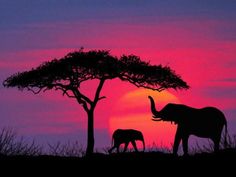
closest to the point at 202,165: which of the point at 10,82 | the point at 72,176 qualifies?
the point at 72,176

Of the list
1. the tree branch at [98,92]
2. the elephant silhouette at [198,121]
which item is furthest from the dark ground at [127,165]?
the tree branch at [98,92]

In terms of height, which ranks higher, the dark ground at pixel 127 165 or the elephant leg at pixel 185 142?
the elephant leg at pixel 185 142

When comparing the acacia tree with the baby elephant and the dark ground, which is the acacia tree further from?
the dark ground

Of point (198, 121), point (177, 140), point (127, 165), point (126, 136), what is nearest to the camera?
point (127, 165)

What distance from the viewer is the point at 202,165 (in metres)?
22.0

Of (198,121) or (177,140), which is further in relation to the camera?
(198,121)

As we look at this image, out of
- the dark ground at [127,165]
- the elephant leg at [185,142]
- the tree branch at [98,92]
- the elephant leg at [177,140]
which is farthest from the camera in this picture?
the tree branch at [98,92]

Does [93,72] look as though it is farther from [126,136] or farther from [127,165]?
[127,165]

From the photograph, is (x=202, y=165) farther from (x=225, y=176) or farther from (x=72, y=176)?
(x=72, y=176)

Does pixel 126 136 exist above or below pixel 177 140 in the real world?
above

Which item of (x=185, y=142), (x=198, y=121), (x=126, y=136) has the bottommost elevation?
(x=185, y=142)

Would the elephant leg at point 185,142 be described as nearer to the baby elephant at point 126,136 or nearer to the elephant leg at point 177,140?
the elephant leg at point 177,140

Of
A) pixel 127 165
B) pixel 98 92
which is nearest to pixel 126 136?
pixel 98 92

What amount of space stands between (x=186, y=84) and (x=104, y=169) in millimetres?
21792
